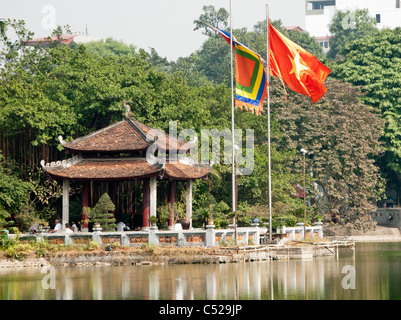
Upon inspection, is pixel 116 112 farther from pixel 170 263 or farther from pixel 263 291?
pixel 263 291

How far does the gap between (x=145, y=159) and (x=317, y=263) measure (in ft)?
34.1

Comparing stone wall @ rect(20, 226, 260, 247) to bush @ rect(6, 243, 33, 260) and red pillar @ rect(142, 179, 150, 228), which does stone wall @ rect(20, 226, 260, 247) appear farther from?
red pillar @ rect(142, 179, 150, 228)

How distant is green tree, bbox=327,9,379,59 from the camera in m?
106

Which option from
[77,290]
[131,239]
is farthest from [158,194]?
[77,290]

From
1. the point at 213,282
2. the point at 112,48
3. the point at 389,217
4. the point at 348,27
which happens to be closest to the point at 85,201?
the point at 213,282

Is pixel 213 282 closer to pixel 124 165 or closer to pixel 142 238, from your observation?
pixel 142 238

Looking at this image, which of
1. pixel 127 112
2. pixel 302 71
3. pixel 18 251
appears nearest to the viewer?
pixel 18 251

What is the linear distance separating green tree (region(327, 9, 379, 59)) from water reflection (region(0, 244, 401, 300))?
6896 cm

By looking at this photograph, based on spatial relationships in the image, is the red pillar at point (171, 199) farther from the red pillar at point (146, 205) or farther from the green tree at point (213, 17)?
the green tree at point (213, 17)

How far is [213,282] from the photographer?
31.0 meters

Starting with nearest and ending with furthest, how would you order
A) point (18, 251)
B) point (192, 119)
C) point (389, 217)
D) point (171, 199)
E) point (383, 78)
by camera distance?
point (18, 251)
point (171, 199)
point (192, 119)
point (383, 78)
point (389, 217)

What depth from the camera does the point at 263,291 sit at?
2889cm

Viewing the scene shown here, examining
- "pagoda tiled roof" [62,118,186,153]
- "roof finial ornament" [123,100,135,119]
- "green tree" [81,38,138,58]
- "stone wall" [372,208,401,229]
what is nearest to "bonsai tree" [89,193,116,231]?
"pagoda tiled roof" [62,118,186,153]

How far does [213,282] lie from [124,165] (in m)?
14.4
